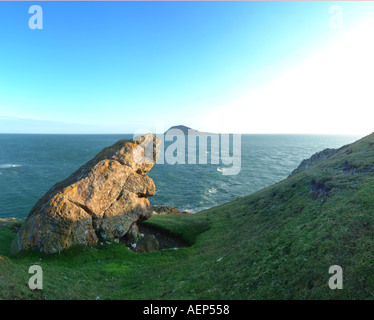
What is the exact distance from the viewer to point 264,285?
1225 cm

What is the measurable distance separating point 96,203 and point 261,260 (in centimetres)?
1947

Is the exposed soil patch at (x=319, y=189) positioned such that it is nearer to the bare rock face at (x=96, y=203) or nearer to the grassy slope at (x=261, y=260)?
the grassy slope at (x=261, y=260)

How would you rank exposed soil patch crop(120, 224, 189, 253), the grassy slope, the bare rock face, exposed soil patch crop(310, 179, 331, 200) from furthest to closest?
exposed soil patch crop(120, 224, 189, 253) → exposed soil patch crop(310, 179, 331, 200) → the bare rock face → the grassy slope

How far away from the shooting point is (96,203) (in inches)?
970

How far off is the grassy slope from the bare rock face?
1.57 m

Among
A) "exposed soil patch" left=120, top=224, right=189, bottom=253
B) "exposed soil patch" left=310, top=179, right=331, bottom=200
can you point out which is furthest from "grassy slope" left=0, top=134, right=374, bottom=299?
"exposed soil patch" left=120, top=224, right=189, bottom=253

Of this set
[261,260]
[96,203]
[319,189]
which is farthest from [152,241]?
[319,189]

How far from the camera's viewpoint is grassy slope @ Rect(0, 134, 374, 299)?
11227mm

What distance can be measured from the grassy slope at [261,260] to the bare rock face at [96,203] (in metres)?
1.57

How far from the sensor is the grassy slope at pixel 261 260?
11227 mm

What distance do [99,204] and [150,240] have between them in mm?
9020

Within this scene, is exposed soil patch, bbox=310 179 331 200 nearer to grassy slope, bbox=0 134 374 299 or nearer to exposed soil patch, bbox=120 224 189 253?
grassy slope, bbox=0 134 374 299

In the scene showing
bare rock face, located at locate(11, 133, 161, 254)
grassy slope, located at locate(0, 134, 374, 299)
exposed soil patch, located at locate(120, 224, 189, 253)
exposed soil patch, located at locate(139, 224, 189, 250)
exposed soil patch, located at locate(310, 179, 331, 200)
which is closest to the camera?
grassy slope, located at locate(0, 134, 374, 299)
